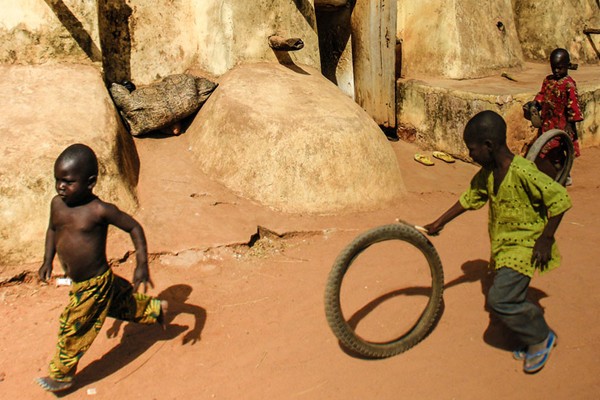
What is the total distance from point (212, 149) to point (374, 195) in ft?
5.82

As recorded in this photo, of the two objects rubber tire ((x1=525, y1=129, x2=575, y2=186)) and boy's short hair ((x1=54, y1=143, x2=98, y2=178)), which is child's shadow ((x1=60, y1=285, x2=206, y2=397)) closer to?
boy's short hair ((x1=54, y1=143, x2=98, y2=178))

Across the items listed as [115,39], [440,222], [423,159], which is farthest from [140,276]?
[423,159]

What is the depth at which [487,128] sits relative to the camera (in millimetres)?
3301

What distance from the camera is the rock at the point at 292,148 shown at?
19.0ft

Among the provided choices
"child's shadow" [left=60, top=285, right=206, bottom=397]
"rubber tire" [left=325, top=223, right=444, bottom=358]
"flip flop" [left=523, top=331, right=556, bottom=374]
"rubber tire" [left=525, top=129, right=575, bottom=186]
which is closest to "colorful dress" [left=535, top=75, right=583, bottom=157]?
"rubber tire" [left=525, top=129, right=575, bottom=186]

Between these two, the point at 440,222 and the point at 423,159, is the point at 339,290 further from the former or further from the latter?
the point at 423,159

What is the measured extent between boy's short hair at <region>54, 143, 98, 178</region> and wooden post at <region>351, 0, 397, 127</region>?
5.86 meters

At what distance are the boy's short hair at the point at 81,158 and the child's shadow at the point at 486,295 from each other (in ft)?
8.66

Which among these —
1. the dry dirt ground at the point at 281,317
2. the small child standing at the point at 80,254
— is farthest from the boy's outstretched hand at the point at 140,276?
the dry dirt ground at the point at 281,317

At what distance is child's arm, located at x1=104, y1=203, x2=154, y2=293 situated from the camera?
3248 millimetres

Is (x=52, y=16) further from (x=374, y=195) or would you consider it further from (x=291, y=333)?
(x=291, y=333)

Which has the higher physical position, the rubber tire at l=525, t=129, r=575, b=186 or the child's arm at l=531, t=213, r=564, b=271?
the rubber tire at l=525, t=129, r=575, b=186

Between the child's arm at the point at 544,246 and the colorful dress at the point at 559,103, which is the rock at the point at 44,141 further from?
the colorful dress at the point at 559,103

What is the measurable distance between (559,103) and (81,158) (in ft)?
16.7
